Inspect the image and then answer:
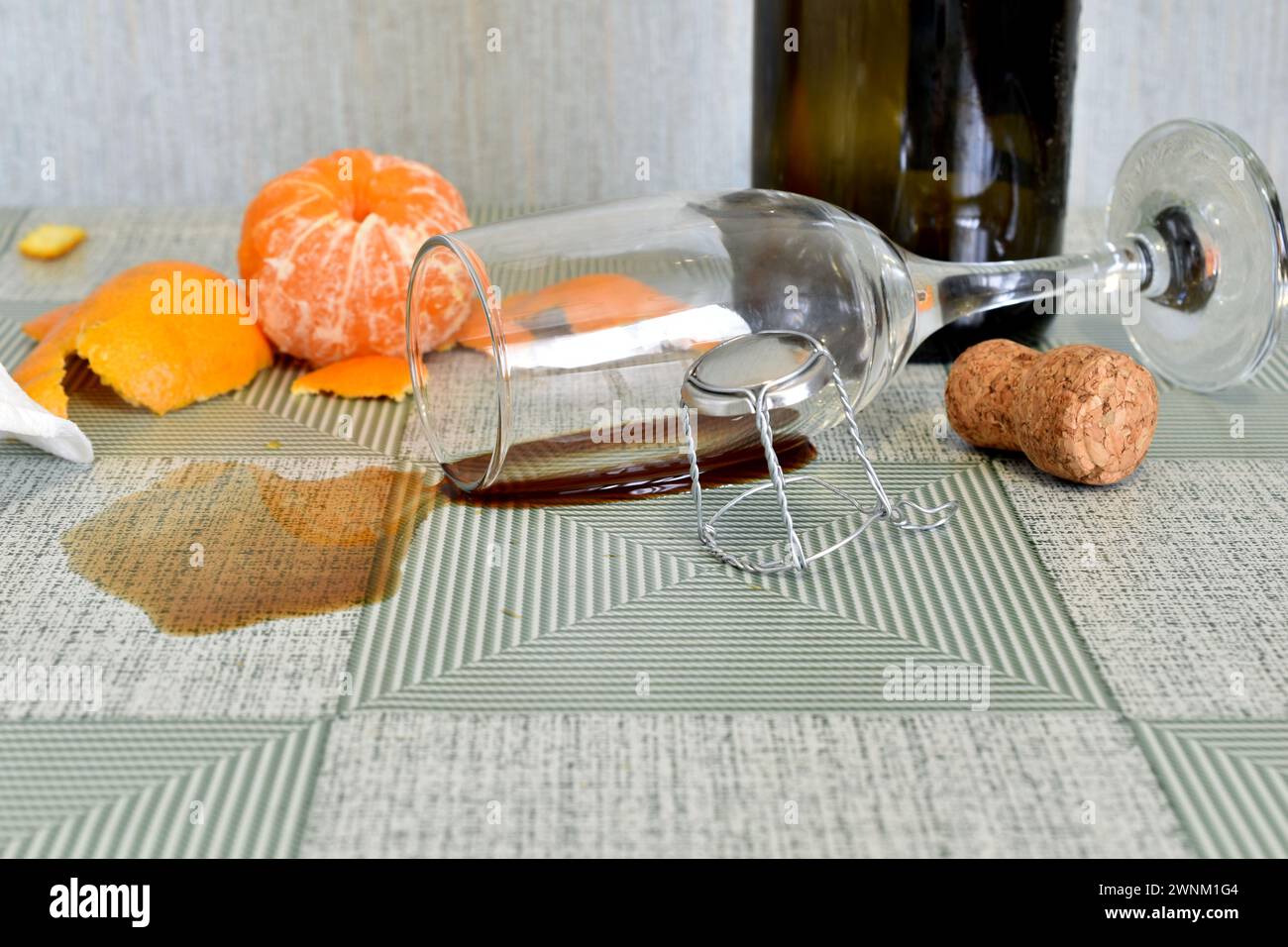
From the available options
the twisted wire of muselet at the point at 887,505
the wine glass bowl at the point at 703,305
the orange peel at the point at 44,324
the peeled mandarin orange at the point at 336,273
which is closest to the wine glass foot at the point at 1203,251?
the wine glass bowl at the point at 703,305

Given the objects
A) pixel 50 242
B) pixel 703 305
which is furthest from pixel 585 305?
pixel 50 242

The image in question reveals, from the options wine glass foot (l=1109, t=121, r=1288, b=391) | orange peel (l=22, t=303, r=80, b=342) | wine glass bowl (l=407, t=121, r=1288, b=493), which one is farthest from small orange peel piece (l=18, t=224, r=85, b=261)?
wine glass foot (l=1109, t=121, r=1288, b=391)

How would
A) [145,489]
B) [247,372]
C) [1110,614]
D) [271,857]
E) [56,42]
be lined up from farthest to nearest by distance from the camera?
[56,42] < [247,372] < [145,489] < [1110,614] < [271,857]

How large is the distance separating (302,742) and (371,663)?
49mm

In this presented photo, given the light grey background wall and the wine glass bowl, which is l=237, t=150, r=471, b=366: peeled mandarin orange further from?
the light grey background wall

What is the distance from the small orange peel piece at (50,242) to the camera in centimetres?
93

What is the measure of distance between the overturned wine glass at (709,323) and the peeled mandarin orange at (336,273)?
0.35 ft

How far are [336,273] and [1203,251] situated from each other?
45 centimetres

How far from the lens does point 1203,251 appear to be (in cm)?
67

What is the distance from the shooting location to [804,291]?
1.95 ft

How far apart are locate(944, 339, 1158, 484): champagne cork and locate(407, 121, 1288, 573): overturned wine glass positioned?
0.05m

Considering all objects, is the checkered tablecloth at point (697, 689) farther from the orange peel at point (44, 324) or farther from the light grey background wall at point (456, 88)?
the light grey background wall at point (456, 88)

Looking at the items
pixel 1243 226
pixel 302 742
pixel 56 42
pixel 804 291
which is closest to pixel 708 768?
pixel 302 742

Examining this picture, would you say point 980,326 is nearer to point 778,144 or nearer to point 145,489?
point 778,144
